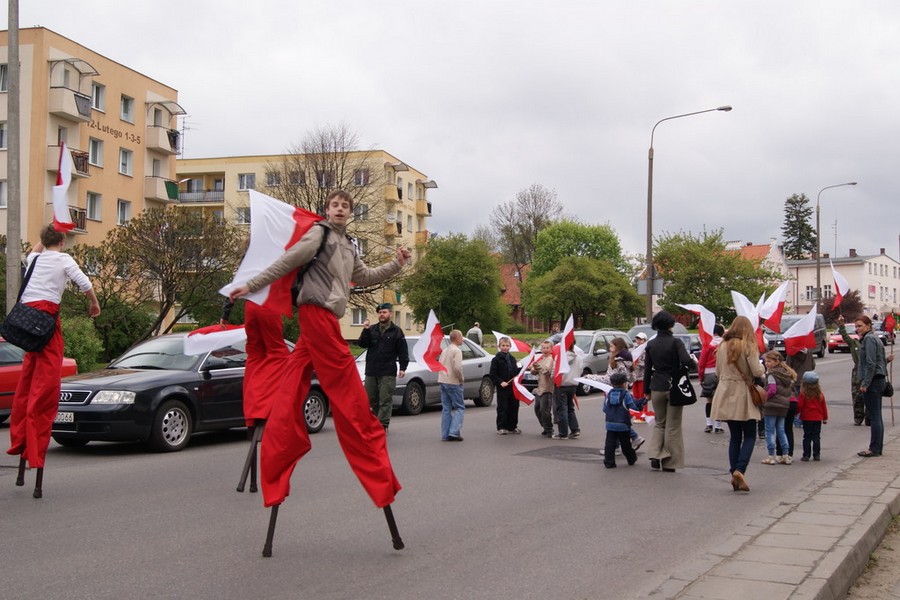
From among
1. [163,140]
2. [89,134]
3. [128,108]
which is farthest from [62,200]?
[163,140]

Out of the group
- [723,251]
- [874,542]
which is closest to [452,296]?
[723,251]

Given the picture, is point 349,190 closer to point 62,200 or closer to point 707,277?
point 707,277

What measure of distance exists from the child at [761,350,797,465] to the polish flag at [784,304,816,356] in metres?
2.44

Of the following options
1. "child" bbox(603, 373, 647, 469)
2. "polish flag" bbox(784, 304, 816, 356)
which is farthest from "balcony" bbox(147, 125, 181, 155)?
"child" bbox(603, 373, 647, 469)

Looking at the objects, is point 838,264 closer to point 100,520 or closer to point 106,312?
point 106,312

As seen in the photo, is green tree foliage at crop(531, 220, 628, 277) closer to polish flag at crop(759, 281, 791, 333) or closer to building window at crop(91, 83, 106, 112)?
building window at crop(91, 83, 106, 112)

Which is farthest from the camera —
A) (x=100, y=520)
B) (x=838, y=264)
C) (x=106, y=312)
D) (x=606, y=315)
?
(x=838, y=264)

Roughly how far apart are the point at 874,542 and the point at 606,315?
202 feet

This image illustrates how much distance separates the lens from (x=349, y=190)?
163 feet

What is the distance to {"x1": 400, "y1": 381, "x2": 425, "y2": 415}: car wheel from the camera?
16875 millimetres

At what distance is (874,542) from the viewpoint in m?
6.44

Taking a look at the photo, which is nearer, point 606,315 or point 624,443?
point 624,443

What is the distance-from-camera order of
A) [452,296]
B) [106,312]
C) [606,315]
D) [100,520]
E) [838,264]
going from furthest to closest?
[838,264]
[606,315]
[452,296]
[106,312]
[100,520]

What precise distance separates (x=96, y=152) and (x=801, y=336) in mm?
39990
